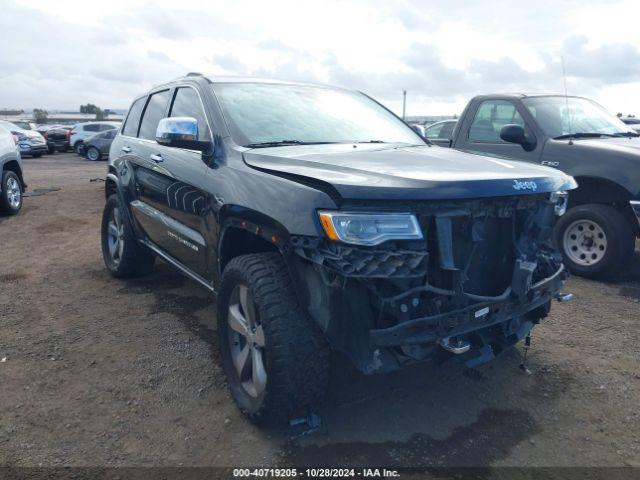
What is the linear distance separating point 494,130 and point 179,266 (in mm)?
4051

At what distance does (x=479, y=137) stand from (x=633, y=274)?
2.24 metres

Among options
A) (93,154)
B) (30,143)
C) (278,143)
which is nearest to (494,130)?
(278,143)

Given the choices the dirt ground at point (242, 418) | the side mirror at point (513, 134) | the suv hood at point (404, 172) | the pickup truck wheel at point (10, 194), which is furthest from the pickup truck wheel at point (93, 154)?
the suv hood at point (404, 172)

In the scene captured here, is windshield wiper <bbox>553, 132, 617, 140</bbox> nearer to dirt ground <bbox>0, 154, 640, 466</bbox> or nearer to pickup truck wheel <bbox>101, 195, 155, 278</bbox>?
dirt ground <bbox>0, 154, 640, 466</bbox>

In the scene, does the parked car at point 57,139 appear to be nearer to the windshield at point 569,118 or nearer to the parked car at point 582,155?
the parked car at point 582,155

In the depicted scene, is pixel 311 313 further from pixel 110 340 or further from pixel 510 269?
pixel 110 340

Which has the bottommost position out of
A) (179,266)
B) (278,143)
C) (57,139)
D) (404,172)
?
(179,266)

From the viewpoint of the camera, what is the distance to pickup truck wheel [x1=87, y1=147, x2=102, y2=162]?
75.3ft

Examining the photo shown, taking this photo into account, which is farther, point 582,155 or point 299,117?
point 582,155

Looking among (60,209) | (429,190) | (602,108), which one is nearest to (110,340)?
(429,190)

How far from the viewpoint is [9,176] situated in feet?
29.8

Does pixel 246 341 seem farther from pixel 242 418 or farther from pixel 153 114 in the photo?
pixel 153 114

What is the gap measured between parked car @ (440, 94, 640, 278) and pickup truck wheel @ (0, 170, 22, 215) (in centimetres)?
741

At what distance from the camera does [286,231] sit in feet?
8.27
